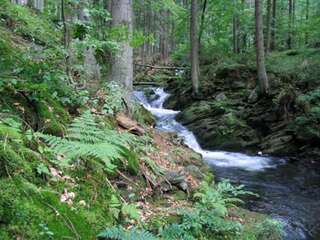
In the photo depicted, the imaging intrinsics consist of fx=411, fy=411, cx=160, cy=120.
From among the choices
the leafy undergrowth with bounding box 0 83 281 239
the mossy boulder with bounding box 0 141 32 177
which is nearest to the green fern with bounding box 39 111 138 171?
the leafy undergrowth with bounding box 0 83 281 239

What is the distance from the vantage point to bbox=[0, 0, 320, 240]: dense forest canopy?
3604 millimetres

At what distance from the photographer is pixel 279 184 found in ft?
35.7

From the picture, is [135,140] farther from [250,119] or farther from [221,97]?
[221,97]

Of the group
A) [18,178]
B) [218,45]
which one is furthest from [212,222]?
[218,45]

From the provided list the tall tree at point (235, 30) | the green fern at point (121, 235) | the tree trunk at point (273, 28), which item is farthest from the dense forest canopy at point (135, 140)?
the tall tree at point (235, 30)

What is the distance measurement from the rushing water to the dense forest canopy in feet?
0.15

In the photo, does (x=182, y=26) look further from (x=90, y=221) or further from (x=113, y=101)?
(x=90, y=221)

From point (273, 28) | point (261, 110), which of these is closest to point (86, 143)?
point (261, 110)

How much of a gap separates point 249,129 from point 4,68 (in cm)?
1149

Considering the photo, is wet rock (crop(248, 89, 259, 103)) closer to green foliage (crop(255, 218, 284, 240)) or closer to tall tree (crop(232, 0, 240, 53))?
tall tree (crop(232, 0, 240, 53))

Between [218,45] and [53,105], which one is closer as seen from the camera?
[53,105]

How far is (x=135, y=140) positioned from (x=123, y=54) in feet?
7.87

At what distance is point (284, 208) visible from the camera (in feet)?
28.6

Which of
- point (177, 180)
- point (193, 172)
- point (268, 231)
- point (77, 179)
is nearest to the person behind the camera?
point (77, 179)
